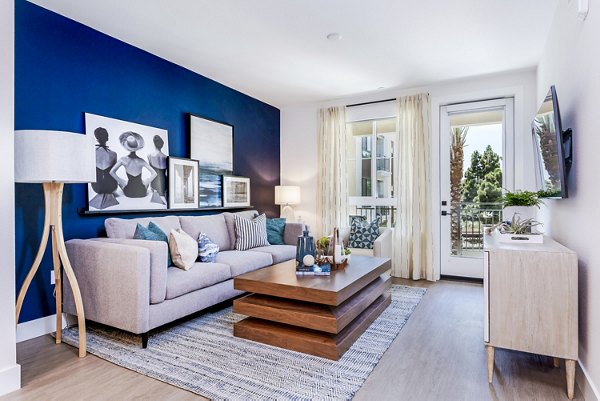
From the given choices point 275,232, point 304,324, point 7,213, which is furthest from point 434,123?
point 7,213

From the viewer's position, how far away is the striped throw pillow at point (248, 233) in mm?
4031

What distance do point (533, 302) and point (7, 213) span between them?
298 centimetres

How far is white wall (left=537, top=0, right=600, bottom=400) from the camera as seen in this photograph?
174 cm

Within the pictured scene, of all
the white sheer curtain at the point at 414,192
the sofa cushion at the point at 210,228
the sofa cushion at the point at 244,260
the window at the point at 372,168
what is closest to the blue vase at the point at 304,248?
the sofa cushion at the point at 244,260

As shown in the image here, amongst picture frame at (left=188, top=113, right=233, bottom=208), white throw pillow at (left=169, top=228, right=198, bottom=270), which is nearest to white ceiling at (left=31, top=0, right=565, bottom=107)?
picture frame at (left=188, top=113, right=233, bottom=208)

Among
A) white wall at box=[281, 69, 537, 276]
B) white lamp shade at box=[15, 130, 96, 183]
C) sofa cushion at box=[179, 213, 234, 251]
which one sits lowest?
sofa cushion at box=[179, 213, 234, 251]

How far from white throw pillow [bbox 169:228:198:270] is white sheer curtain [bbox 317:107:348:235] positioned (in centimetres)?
260

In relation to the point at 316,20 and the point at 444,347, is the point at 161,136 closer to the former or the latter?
the point at 316,20

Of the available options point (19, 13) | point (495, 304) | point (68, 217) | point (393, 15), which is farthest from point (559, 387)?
point (19, 13)

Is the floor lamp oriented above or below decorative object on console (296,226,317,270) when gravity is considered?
above

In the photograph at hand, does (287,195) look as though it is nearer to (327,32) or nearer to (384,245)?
(384,245)

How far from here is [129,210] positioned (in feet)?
11.0

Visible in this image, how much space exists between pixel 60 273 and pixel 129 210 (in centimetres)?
88

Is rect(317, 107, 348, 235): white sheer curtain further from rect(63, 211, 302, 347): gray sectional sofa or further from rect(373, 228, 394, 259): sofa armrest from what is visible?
rect(63, 211, 302, 347): gray sectional sofa
